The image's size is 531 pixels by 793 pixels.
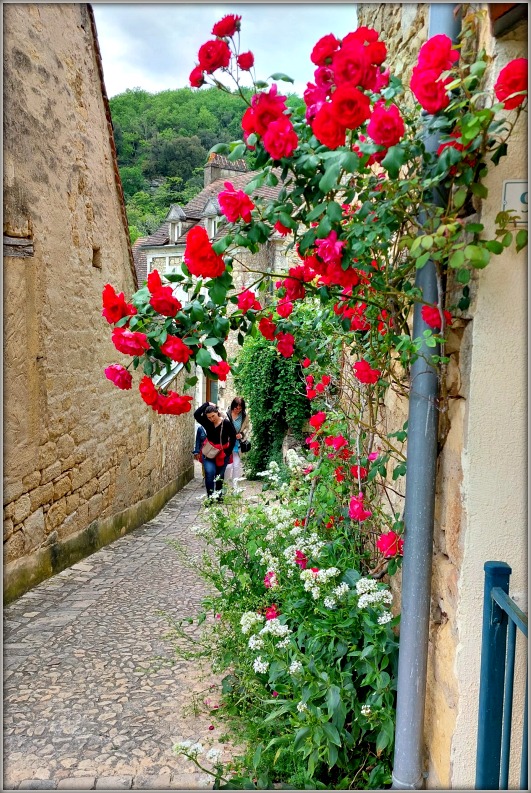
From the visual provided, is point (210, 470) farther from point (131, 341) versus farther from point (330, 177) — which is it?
point (330, 177)

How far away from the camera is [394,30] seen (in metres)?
2.95

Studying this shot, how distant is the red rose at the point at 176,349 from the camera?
215 centimetres

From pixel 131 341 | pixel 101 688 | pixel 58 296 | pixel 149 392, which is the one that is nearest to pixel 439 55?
pixel 131 341

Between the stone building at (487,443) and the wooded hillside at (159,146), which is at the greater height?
the wooded hillside at (159,146)

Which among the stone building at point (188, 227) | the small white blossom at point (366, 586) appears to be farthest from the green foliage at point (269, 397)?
the stone building at point (188, 227)

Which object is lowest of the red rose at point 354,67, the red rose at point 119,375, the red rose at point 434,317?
the red rose at point 119,375

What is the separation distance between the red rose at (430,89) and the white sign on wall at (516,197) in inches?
11.4

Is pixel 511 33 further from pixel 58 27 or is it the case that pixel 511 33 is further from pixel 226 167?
pixel 226 167

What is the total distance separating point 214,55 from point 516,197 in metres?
1.00

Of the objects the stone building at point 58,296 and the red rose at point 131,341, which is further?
the stone building at point 58,296

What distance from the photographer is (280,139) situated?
179 cm

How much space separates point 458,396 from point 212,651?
6.68 ft

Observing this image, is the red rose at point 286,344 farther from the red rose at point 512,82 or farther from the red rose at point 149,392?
the red rose at point 512,82

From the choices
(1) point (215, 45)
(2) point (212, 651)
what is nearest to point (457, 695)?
(2) point (212, 651)
